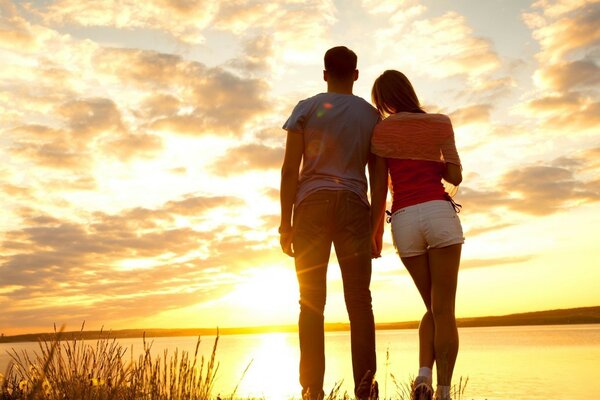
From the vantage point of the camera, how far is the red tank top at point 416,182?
15.3 ft

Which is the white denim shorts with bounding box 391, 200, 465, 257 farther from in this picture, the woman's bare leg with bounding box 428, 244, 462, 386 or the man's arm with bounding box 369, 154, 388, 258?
the man's arm with bounding box 369, 154, 388, 258

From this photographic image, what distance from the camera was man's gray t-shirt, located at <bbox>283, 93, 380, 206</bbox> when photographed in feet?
16.4

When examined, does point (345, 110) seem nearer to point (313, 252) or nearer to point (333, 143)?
point (333, 143)

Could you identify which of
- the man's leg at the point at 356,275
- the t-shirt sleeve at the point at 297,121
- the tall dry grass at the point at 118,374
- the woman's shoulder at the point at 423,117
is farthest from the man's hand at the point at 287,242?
the woman's shoulder at the point at 423,117

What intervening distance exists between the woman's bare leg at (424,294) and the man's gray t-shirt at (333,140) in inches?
27.4

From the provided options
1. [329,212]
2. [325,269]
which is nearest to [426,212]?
[329,212]

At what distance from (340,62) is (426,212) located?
62.2 inches

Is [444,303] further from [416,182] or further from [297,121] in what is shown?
[297,121]

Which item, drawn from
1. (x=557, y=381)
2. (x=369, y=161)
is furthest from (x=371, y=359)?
(x=557, y=381)

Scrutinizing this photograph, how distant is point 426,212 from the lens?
15.0 ft

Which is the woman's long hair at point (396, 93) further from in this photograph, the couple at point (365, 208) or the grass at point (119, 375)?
the grass at point (119, 375)

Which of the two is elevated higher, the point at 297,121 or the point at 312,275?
the point at 297,121

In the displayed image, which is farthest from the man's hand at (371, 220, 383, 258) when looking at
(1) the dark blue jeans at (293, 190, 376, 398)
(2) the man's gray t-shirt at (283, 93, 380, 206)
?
(2) the man's gray t-shirt at (283, 93, 380, 206)

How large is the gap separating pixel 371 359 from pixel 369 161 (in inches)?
67.0
